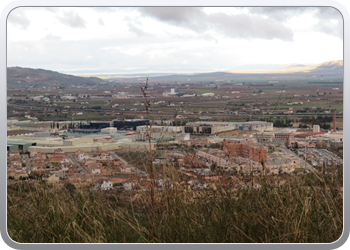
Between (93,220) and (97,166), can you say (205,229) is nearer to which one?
(93,220)

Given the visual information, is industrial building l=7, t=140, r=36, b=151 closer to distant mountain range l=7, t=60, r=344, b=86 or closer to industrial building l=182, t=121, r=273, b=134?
distant mountain range l=7, t=60, r=344, b=86

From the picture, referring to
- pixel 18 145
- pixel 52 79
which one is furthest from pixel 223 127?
pixel 52 79

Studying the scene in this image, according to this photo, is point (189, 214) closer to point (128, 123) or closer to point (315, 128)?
point (128, 123)

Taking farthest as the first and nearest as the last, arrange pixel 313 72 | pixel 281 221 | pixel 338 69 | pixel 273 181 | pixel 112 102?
pixel 112 102, pixel 313 72, pixel 273 181, pixel 338 69, pixel 281 221

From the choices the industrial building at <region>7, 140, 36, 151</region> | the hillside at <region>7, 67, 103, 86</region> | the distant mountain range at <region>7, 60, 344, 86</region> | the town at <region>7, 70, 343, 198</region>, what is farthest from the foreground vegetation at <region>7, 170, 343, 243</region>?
the hillside at <region>7, 67, 103, 86</region>
